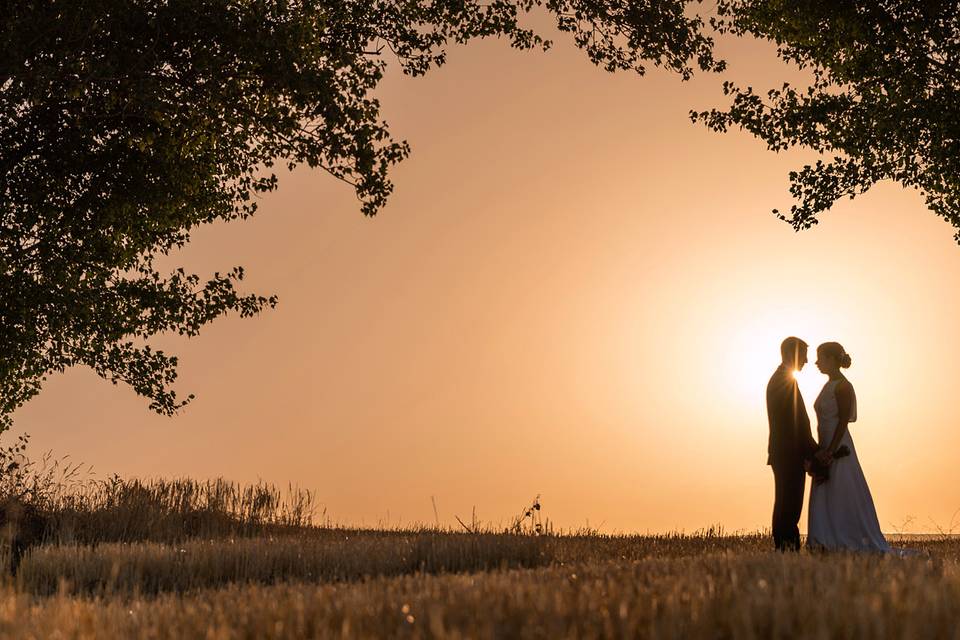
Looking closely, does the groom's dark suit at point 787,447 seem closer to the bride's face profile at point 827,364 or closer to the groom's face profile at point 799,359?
the groom's face profile at point 799,359

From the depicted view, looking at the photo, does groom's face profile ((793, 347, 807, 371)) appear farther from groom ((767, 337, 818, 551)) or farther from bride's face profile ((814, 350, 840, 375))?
bride's face profile ((814, 350, 840, 375))

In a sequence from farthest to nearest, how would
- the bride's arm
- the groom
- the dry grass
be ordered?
the groom
the bride's arm
the dry grass

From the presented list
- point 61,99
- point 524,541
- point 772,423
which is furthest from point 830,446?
point 61,99

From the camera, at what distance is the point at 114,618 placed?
576 cm

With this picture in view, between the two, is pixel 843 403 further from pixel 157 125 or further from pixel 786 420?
pixel 157 125

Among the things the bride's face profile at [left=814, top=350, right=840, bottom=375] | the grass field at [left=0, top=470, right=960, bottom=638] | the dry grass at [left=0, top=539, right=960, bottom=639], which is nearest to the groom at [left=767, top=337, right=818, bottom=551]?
the bride's face profile at [left=814, top=350, right=840, bottom=375]

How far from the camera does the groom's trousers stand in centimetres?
1227

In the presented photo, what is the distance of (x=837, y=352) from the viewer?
1245 centimetres

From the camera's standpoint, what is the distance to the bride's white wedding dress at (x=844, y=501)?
12.4 meters

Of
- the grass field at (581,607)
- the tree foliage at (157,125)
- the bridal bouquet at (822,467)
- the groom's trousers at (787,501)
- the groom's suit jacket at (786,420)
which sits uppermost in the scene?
the tree foliage at (157,125)

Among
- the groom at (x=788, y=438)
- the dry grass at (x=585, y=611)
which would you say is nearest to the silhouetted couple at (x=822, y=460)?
the groom at (x=788, y=438)

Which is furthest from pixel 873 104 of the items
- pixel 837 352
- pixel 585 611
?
pixel 585 611

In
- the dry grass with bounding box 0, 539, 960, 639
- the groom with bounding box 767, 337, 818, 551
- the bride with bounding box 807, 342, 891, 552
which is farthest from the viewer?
the bride with bounding box 807, 342, 891, 552

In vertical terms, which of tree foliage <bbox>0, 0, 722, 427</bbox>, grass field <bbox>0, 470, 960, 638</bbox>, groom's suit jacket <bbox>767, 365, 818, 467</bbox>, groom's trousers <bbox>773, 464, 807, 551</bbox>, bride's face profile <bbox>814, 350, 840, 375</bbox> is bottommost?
grass field <bbox>0, 470, 960, 638</bbox>
